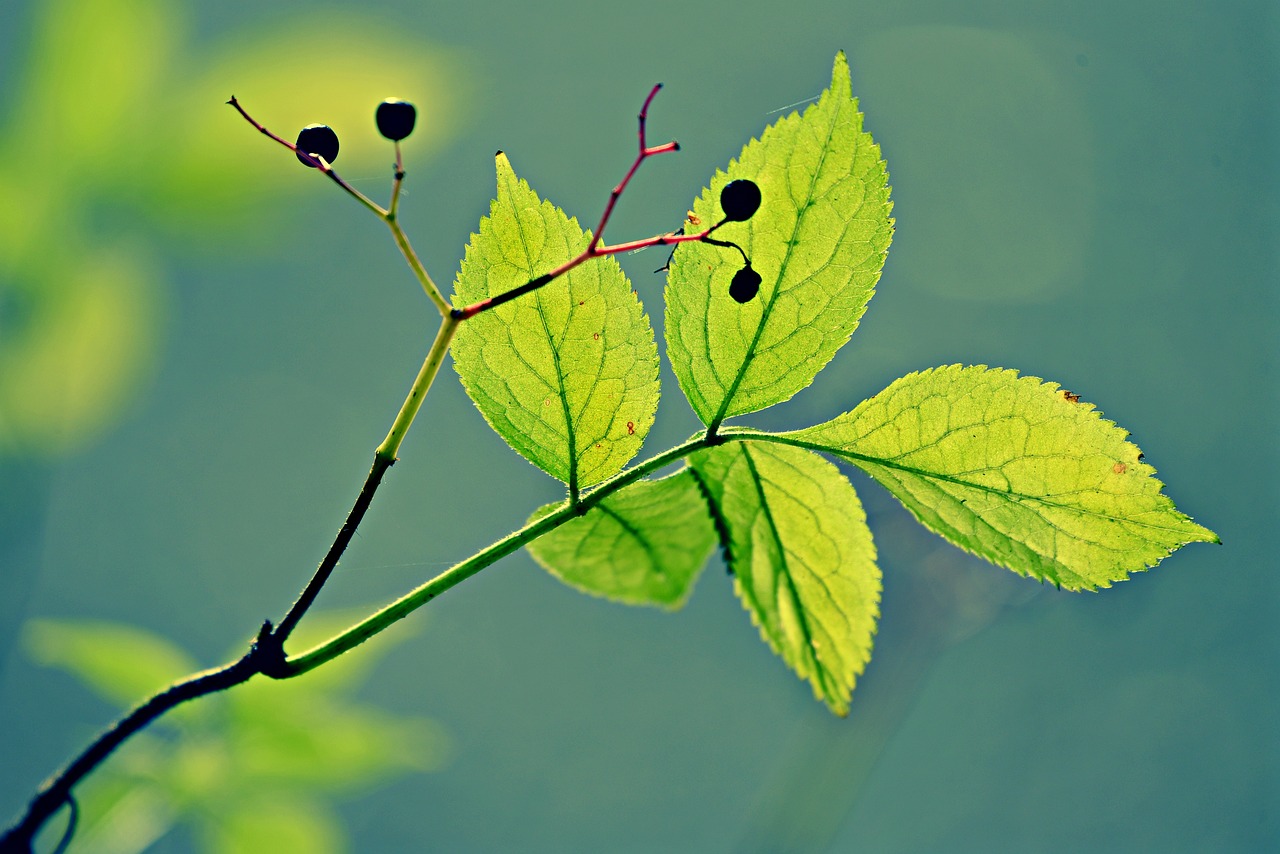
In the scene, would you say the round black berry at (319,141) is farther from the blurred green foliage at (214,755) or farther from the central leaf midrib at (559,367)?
the blurred green foliage at (214,755)

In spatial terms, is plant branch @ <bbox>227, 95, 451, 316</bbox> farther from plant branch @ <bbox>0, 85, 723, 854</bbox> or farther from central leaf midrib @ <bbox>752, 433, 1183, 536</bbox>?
central leaf midrib @ <bbox>752, 433, 1183, 536</bbox>

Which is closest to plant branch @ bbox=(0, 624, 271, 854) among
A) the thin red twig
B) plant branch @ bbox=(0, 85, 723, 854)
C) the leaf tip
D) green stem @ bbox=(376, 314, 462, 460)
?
plant branch @ bbox=(0, 85, 723, 854)

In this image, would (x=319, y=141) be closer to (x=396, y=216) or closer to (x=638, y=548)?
(x=396, y=216)

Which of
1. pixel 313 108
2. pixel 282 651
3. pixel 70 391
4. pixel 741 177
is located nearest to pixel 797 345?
pixel 741 177

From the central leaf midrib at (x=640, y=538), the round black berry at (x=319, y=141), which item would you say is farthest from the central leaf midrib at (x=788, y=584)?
the round black berry at (x=319, y=141)

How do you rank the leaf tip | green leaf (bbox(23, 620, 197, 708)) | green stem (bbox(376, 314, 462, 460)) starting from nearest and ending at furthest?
green stem (bbox(376, 314, 462, 460)), the leaf tip, green leaf (bbox(23, 620, 197, 708))

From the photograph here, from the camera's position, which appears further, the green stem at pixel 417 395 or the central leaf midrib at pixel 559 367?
the central leaf midrib at pixel 559 367

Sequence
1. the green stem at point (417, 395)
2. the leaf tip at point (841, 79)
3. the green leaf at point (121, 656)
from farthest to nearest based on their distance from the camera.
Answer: the green leaf at point (121, 656)
the leaf tip at point (841, 79)
the green stem at point (417, 395)
